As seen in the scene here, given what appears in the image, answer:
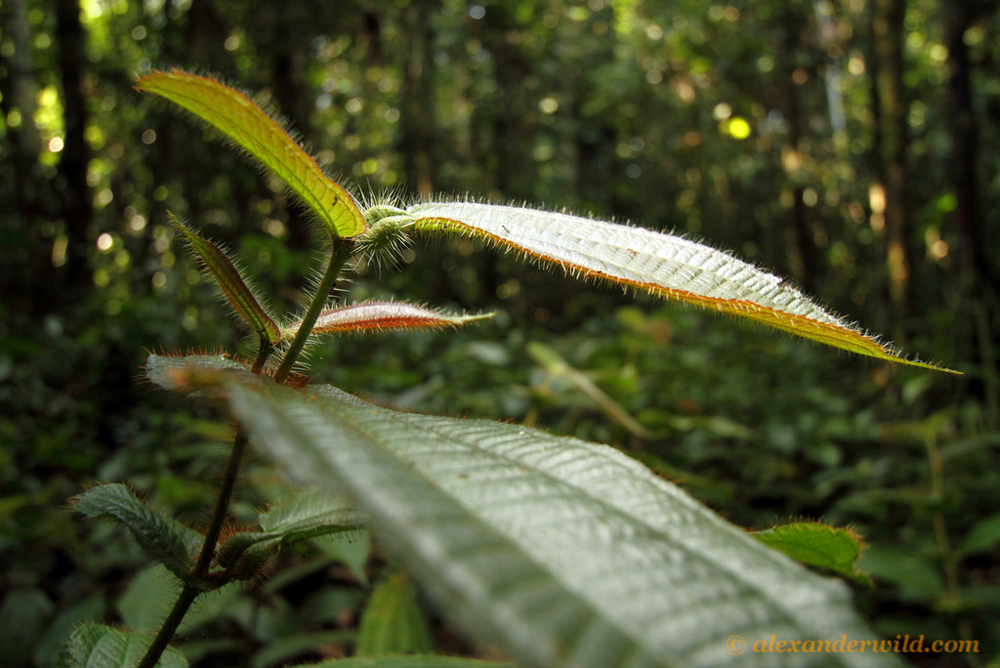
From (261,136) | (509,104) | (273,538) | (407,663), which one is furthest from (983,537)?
(509,104)

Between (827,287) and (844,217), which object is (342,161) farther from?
(844,217)

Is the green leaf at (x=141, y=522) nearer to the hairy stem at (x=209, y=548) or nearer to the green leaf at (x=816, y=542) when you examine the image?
the hairy stem at (x=209, y=548)

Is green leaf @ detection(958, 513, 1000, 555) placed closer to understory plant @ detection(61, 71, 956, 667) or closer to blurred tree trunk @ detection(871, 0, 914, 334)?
understory plant @ detection(61, 71, 956, 667)

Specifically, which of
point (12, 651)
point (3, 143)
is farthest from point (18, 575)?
point (3, 143)

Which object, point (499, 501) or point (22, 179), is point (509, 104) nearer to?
point (22, 179)

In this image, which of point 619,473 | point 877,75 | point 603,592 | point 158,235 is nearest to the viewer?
point 603,592
